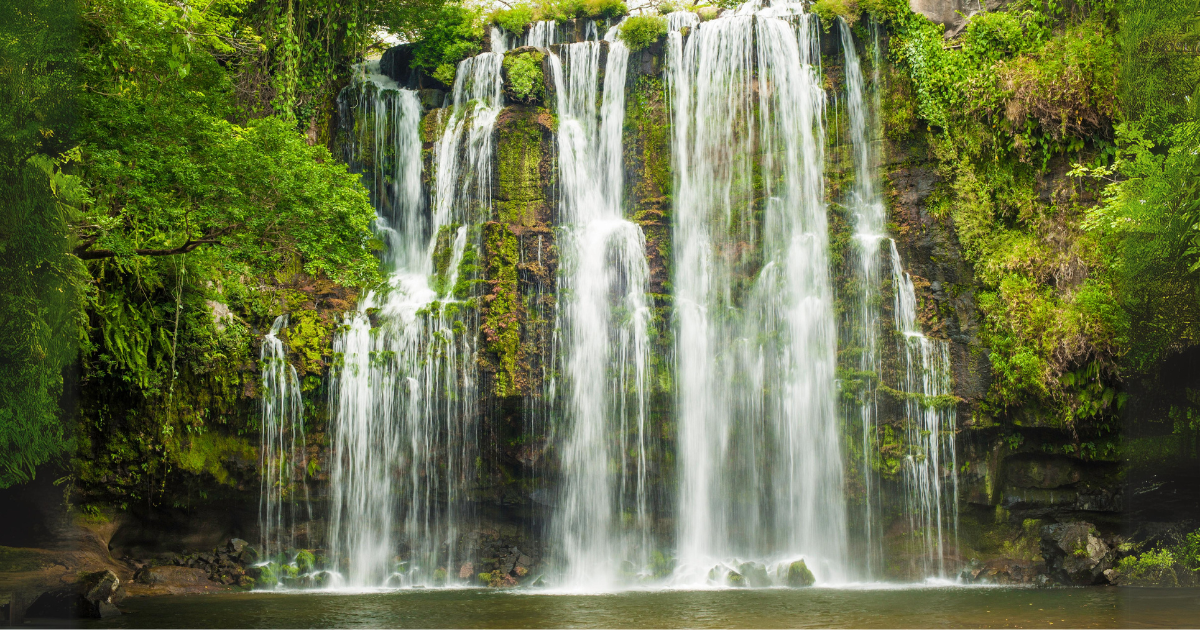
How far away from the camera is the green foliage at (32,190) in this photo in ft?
30.6

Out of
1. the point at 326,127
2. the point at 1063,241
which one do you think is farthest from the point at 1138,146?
the point at 326,127

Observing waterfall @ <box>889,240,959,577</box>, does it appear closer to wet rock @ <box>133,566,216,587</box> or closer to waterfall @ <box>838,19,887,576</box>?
waterfall @ <box>838,19,887,576</box>

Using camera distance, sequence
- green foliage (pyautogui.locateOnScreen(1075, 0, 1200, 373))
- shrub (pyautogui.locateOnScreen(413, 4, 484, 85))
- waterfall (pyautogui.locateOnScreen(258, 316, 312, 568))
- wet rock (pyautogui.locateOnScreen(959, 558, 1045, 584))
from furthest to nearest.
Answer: shrub (pyautogui.locateOnScreen(413, 4, 484, 85)) < waterfall (pyautogui.locateOnScreen(258, 316, 312, 568)) < wet rock (pyautogui.locateOnScreen(959, 558, 1045, 584)) < green foliage (pyautogui.locateOnScreen(1075, 0, 1200, 373))

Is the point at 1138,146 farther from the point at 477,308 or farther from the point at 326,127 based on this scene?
the point at 326,127

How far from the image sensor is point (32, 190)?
9445 millimetres

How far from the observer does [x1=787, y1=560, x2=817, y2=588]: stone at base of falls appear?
46.5 feet

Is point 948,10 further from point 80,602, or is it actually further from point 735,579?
point 80,602

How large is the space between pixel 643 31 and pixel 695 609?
43.6ft

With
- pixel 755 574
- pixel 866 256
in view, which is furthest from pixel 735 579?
pixel 866 256

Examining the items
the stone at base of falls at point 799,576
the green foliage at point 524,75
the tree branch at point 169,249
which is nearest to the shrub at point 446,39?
the green foliage at point 524,75

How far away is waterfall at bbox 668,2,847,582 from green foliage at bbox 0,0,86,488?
1059 centimetres

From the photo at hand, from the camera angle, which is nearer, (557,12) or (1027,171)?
(1027,171)

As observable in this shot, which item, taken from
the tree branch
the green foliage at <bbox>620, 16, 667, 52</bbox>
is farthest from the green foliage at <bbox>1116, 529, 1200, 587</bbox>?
the tree branch

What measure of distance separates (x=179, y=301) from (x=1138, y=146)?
15.3 m
